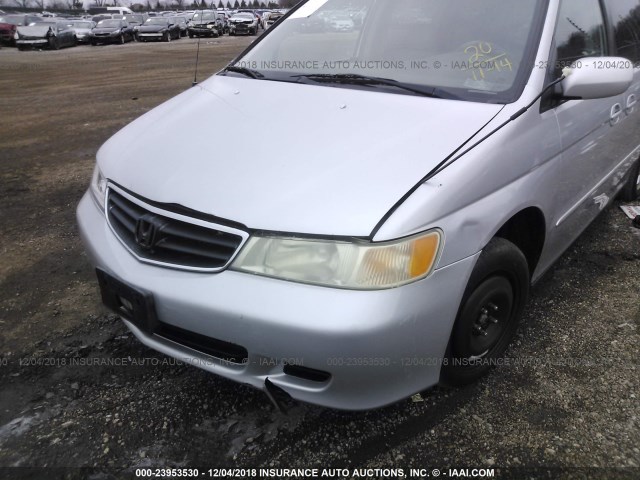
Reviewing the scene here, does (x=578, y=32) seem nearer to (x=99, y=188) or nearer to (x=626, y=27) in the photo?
(x=626, y=27)

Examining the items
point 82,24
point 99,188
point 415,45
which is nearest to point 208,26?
point 82,24

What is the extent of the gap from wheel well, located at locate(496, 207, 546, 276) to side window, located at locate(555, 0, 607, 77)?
0.66 meters

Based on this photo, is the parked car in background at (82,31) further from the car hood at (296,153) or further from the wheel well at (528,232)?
the wheel well at (528,232)

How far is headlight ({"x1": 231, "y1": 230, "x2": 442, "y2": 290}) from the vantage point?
168 cm

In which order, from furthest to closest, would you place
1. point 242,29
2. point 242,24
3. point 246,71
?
point 242,29, point 242,24, point 246,71

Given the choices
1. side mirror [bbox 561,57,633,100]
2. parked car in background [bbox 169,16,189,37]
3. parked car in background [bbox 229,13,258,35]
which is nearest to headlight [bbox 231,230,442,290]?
side mirror [bbox 561,57,633,100]

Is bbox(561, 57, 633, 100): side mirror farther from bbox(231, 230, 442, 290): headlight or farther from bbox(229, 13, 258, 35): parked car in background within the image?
bbox(229, 13, 258, 35): parked car in background

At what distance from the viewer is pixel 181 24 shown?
32219mm

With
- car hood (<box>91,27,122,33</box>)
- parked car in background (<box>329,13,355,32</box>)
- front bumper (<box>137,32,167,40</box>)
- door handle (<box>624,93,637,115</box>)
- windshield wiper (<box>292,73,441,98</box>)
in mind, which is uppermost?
parked car in background (<box>329,13,355,32</box>)

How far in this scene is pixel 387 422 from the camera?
84.4 inches

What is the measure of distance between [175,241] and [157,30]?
30365 millimetres

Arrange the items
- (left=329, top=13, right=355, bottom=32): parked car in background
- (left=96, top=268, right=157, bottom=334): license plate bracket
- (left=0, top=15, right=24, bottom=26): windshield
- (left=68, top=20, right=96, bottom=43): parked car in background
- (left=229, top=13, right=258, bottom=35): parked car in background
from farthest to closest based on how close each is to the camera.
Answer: (left=229, top=13, right=258, bottom=35): parked car in background, (left=68, top=20, right=96, bottom=43): parked car in background, (left=0, top=15, right=24, bottom=26): windshield, (left=329, top=13, right=355, bottom=32): parked car in background, (left=96, top=268, right=157, bottom=334): license plate bracket

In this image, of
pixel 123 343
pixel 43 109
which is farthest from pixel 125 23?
pixel 123 343

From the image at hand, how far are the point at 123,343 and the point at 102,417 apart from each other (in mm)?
526
